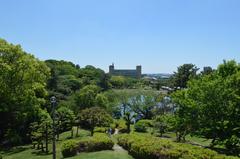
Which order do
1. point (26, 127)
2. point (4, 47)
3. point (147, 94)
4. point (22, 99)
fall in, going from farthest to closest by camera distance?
point (147, 94), point (26, 127), point (22, 99), point (4, 47)

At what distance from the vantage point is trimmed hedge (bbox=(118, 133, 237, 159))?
12562 mm

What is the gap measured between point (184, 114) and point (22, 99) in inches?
462

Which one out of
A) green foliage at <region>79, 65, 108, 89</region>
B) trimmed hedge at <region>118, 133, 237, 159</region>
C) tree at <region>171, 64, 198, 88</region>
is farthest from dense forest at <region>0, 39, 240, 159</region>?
green foliage at <region>79, 65, 108, 89</region>

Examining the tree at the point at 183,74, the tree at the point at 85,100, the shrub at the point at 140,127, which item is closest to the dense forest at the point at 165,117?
the shrub at the point at 140,127

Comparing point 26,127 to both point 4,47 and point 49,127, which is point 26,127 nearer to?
point 49,127

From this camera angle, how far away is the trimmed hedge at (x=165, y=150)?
12.6 m

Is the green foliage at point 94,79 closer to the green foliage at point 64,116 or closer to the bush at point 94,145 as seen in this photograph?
the green foliage at point 64,116

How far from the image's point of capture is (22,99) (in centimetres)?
2156

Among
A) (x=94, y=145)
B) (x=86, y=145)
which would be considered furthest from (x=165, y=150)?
(x=86, y=145)

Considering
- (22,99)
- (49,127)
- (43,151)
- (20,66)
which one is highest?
(20,66)

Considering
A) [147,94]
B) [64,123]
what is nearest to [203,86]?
[64,123]

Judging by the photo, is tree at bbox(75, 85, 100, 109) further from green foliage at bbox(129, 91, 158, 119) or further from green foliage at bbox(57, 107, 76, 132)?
green foliage at bbox(129, 91, 158, 119)

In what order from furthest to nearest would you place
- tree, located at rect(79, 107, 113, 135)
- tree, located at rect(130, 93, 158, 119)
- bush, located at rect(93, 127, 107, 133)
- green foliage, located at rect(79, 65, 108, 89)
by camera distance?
1. green foliage, located at rect(79, 65, 108, 89)
2. tree, located at rect(130, 93, 158, 119)
3. bush, located at rect(93, 127, 107, 133)
4. tree, located at rect(79, 107, 113, 135)

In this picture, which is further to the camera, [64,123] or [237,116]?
[64,123]
